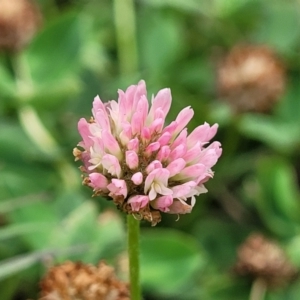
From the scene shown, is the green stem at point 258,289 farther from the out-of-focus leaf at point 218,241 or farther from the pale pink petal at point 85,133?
the pale pink petal at point 85,133

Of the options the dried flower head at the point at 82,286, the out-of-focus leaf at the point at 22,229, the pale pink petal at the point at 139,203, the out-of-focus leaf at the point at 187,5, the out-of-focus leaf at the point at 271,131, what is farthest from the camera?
the out-of-focus leaf at the point at 187,5

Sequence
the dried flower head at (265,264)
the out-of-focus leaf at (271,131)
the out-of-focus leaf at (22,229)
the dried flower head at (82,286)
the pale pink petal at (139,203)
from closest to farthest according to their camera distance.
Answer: the pale pink petal at (139,203) → the dried flower head at (82,286) → the out-of-focus leaf at (22,229) → the dried flower head at (265,264) → the out-of-focus leaf at (271,131)

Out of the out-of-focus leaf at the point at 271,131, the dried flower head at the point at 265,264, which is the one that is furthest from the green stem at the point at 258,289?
the out-of-focus leaf at the point at 271,131

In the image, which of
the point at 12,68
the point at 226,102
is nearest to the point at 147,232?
the point at 226,102

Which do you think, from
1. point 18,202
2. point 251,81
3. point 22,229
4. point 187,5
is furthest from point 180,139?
point 187,5

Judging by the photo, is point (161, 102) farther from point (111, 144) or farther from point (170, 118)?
point (170, 118)

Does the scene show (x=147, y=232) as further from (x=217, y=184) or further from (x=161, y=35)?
(x=161, y=35)

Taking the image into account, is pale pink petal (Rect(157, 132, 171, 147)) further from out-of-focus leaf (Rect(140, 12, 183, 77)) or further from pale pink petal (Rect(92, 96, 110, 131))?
out-of-focus leaf (Rect(140, 12, 183, 77))
